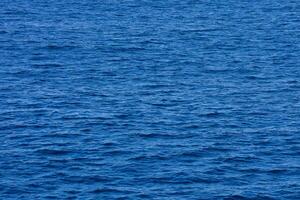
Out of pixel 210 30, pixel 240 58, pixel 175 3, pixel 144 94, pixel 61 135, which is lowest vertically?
pixel 61 135

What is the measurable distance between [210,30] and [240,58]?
20.2 meters

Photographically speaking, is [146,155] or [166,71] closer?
[146,155]

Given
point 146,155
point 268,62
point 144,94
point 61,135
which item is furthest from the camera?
point 268,62

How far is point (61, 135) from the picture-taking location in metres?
84.1

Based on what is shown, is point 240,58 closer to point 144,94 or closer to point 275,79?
point 275,79

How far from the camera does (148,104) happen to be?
9475 cm

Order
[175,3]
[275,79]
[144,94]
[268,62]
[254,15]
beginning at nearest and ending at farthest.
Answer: [144,94]
[275,79]
[268,62]
[254,15]
[175,3]

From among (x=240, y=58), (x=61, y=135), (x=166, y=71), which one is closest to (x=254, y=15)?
(x=240, y=58)

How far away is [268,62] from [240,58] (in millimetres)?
4813

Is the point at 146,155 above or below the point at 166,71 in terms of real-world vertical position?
below

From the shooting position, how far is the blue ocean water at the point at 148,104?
240ft

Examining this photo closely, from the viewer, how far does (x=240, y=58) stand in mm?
115938

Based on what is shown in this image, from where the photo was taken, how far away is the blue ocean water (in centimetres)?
7319

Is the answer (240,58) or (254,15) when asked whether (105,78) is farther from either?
(254,15)
